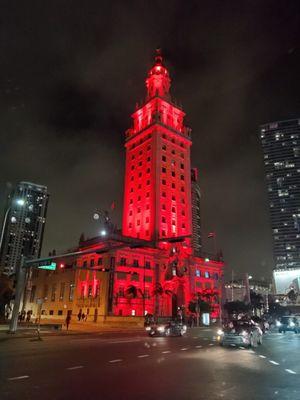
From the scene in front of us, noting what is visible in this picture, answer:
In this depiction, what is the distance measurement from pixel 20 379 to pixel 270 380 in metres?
7.49

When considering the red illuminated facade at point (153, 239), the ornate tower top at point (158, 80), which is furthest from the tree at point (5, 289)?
the ornate tower top at point (158, 80)

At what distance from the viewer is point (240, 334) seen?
842 inches

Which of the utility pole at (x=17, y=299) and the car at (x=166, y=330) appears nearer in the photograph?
the utility pole at (x=17, y=299)

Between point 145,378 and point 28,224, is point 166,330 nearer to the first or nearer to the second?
point 145,378

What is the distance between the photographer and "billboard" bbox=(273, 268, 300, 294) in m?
184

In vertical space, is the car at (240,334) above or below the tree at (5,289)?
below

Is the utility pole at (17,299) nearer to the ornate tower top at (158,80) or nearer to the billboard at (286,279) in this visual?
the ornate tower top at (158,80)

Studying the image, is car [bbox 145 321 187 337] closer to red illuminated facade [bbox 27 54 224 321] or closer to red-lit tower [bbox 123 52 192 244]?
red illuminated facade [bbox 27 54 224 321]

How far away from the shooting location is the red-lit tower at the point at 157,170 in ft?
284

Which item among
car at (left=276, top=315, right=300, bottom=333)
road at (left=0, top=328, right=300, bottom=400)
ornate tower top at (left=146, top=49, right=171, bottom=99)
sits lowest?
road at (left=0, top=328, right=300, bottom=400)

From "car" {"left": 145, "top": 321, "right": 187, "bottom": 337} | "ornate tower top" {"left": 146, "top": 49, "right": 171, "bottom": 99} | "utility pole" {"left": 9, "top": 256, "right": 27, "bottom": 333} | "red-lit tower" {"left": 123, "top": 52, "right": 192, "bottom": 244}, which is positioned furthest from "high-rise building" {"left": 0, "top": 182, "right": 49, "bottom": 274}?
"ornate tower top" {"left": 146, "top": 49, "right": 171, "bottom": 99}

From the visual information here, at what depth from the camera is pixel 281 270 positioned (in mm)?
195875

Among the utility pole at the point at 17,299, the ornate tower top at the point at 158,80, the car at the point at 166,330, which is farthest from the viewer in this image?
the ornate tower top at the point at 158,80

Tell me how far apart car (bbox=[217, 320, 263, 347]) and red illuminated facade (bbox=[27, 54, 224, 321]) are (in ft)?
135
